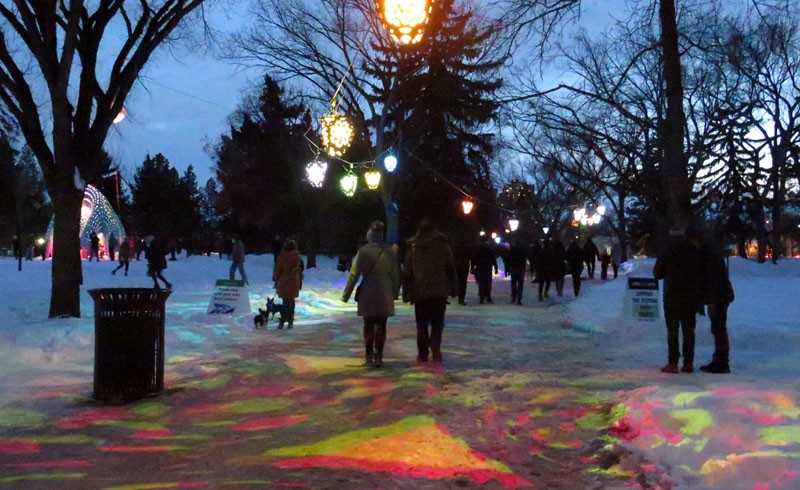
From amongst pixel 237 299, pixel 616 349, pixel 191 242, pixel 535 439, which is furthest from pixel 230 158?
pixel 535 439

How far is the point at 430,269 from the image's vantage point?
9.67m

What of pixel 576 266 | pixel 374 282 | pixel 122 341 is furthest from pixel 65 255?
pixel 576 266

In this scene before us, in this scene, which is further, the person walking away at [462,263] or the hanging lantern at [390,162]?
the hanging lantern at [390,162]

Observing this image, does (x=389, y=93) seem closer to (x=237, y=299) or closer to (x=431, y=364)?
(x=237, y=299)

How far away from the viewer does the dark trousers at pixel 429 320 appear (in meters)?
9.73

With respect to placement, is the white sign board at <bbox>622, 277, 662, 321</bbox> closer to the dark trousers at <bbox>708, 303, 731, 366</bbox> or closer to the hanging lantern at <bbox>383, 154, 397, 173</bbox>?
the dark trousers at <bbox>708, 303, 731, 366</bbox>

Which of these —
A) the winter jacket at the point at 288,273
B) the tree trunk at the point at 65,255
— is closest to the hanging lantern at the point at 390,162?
the winter jacket at the point at 288,273

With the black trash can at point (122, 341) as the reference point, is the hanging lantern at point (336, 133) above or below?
above

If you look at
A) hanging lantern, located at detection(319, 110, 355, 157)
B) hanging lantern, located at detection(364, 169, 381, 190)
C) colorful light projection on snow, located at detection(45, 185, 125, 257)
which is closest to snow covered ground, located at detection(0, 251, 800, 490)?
hanging lantern, located at detection(319, 110, 355, 157)

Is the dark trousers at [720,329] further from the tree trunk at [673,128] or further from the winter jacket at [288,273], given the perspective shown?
the winter jacket at [288,273]

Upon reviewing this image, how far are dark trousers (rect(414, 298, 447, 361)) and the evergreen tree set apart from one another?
36.6 metres

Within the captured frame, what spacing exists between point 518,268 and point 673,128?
921cm

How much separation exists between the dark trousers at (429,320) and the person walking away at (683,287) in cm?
277

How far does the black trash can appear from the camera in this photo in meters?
7.48
